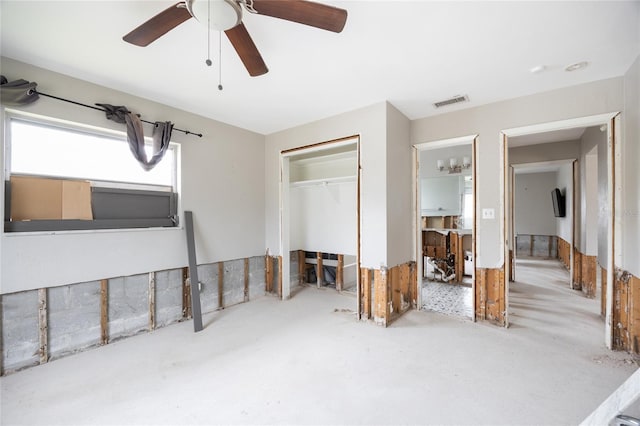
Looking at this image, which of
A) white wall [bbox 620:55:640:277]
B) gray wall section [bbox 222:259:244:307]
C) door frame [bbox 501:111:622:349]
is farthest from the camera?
gray wall section [bbox 222:259:244:307]

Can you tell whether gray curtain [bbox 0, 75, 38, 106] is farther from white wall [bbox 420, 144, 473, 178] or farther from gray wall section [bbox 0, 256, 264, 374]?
white wall [bbox 420, 144, 473, 178]

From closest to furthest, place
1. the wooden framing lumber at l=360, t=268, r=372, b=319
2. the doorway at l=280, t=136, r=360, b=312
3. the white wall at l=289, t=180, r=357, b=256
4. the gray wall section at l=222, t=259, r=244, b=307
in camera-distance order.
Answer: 1. the wooden framing lumber at l=360, t=268, r=372, b=319
2. the gray wall section at l=222, t=259, r=244, b=307
3. the doorway at l=280, t=136, r=360, b=312
4. the white wall at l=289, t=180, r=357, b=256

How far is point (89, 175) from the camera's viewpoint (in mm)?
2607

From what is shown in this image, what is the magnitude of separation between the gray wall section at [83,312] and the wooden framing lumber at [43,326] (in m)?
0.02

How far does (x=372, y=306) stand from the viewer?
3180 mm

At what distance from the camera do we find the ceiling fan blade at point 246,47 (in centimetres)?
155

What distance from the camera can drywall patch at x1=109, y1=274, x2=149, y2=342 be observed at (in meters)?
2.68

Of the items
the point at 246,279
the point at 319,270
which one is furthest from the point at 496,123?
the point at 246,279

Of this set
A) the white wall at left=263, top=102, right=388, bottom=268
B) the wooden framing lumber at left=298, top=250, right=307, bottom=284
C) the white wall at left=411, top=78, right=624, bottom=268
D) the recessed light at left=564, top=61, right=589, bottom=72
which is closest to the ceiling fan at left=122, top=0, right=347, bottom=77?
the white wall at left=263, top=102, right=388, bottom=268

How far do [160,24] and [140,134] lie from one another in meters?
1.59

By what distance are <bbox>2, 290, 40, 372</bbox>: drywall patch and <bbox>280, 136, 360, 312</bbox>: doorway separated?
2602mm

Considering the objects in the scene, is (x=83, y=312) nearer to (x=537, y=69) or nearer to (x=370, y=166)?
(x=370, y=166)

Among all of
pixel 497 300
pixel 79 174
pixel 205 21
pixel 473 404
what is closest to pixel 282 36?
pixel 205 21

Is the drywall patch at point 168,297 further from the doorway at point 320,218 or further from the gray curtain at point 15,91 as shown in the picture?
the gray curtain at point 15,91
